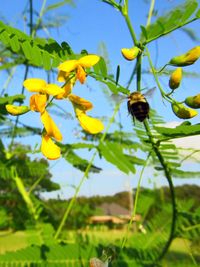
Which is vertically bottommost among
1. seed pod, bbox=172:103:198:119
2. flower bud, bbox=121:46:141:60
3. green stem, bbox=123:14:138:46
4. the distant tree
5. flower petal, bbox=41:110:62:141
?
the distant tree

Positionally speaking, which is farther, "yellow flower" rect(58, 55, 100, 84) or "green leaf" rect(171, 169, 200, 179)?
"green leaf" rect(171, 169, 200, 179)

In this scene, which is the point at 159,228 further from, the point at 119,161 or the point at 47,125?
the point at 47,125

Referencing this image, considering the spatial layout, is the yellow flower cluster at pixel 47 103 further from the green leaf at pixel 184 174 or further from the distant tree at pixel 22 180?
the distant tree at pixel 22 180

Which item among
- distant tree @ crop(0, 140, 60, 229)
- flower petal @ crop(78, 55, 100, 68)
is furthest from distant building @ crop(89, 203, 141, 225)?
flower petal @ crop(78, 55, 100, 68)

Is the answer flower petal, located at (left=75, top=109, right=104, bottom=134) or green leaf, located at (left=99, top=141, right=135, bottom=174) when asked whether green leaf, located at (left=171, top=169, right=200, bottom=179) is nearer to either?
green leaf, located at (left=99, top=141, right=135, bottom=174)

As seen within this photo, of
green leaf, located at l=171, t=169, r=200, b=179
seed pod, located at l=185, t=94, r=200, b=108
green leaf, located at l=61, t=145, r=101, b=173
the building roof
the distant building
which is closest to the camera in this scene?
seed pod, located at l=185, t=94, r=200, b=108

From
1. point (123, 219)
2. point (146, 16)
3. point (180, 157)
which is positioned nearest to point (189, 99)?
point (180, 157)
